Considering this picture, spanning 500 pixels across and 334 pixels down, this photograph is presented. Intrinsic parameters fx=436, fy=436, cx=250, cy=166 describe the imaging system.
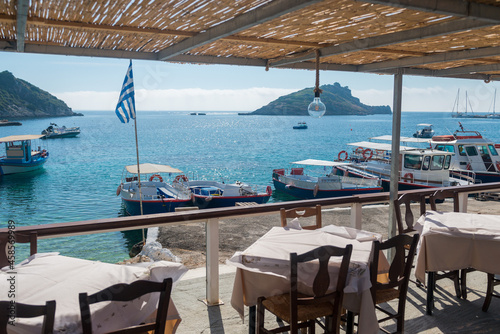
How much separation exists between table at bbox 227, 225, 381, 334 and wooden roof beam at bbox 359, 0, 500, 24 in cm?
135

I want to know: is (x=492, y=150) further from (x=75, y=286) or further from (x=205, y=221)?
(x=75, y=286)

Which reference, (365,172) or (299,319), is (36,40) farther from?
(365,172)

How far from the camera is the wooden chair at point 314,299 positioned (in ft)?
7.32

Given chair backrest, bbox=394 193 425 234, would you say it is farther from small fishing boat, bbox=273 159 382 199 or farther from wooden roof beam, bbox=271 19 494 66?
small fishing boat, bbox=273 159 382 199

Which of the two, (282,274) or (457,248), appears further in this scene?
(457,248)

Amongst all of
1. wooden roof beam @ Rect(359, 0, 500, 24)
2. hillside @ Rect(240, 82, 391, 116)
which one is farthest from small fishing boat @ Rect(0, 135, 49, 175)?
hillside @ Rect(240, 82, 391, 116)

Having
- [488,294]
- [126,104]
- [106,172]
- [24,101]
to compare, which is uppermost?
[24,101]

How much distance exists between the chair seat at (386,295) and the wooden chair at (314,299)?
0.36m

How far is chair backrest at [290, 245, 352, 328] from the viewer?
7.23ft

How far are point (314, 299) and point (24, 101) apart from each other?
113 metres

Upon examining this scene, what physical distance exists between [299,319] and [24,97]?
107218mm

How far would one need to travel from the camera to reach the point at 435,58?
12.1 feet

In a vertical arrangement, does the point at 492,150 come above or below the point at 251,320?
below

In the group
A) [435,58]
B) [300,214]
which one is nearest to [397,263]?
[300,214]
